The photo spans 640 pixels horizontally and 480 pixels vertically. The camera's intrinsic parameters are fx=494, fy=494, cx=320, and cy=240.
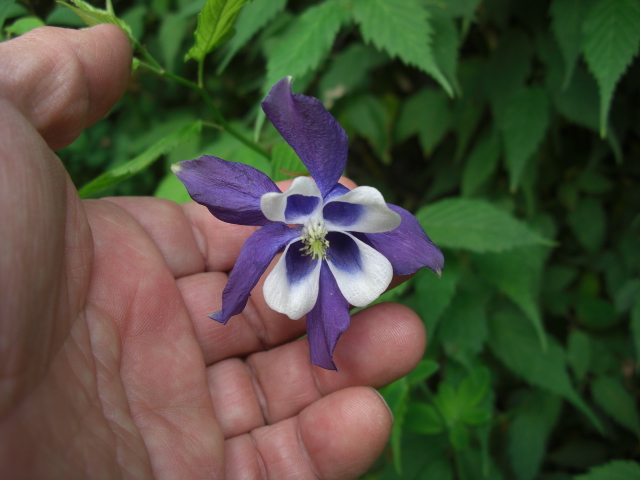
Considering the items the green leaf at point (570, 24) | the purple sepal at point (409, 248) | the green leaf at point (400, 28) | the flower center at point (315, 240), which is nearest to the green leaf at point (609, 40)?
the green leaf at point (570, 24)

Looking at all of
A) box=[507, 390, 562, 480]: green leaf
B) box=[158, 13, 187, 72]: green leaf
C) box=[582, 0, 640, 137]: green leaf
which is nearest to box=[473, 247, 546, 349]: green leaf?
box=[507, 390, 562, 480]: green leaf

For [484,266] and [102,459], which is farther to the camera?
[484,266]

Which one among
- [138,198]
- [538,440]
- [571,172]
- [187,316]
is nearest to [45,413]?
[187,316]

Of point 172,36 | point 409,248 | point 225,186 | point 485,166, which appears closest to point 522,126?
point 485,166

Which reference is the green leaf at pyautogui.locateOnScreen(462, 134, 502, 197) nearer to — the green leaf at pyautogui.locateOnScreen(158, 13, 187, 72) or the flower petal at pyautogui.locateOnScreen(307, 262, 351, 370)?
the flower petal at pyautogui.locateOnScreen(307, 262, 351, 370)

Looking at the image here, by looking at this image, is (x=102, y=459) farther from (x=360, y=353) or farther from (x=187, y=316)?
(x=360, y=353)
